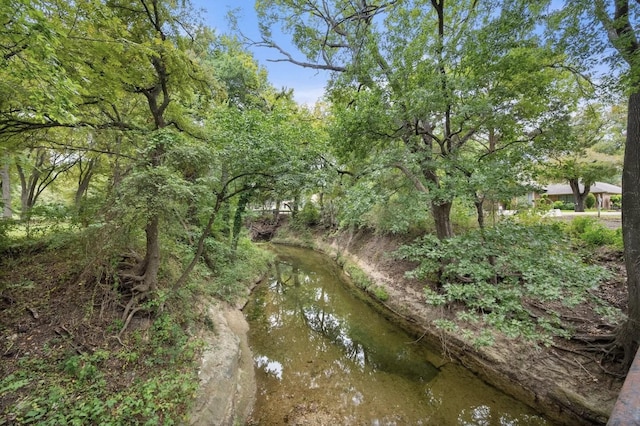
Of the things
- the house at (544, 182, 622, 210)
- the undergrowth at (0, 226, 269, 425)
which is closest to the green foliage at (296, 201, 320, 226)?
the undergrowth at (0, 226, 269, 425)

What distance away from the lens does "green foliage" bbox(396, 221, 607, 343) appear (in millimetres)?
4180

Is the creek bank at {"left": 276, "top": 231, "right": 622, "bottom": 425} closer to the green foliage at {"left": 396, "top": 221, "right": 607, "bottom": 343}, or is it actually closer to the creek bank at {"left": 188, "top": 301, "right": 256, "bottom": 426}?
the green foliage at {"left": 396, "top": 221, "right": 607, "bottom": 343}

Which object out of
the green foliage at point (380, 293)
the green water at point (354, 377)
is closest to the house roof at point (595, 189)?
the green foliage at point (380, 293)

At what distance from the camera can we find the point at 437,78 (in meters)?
5.37

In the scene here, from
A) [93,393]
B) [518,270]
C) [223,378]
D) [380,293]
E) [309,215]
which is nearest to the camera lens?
[93,393]

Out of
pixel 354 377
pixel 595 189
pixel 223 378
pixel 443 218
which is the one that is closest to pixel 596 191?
pixel 595 189

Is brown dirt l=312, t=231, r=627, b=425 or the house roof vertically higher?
the house roof

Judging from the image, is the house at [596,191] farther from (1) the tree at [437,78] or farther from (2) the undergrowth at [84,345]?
(2) the undergrowth at [84,345]

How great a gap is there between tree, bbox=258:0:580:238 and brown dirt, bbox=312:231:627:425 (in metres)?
2.88

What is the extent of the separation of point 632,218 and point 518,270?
5.88ft

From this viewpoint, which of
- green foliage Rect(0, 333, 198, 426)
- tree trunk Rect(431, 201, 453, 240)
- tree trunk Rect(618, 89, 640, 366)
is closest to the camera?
green foliage Rect(0, 333, 198, 426)

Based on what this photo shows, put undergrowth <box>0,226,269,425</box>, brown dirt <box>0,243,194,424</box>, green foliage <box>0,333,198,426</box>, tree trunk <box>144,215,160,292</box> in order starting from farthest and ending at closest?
tree trunk <box>144,215,160,292</box> < brown dirt <box>0,243,194,424</box> < undergrowth <box>0,226,269,425</box> < green foliage <box>0,333,198,426</box>

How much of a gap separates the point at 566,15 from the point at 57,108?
23.3ft

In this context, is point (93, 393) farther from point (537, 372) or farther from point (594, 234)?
point (594, 234)
